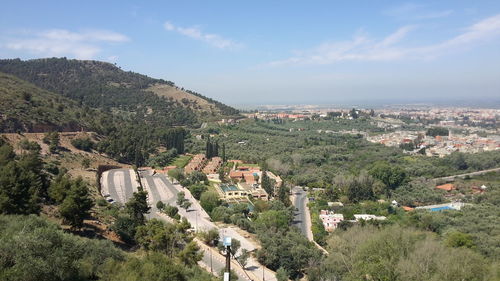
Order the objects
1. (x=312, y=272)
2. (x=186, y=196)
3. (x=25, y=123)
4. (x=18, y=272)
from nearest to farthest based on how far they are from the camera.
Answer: (x=18, y=272) < (x=312, y=272) < (x=186, y=196) < (x=25, y=123)

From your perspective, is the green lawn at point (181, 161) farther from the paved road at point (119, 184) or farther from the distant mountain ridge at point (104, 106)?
the paved road at point (119, 184)

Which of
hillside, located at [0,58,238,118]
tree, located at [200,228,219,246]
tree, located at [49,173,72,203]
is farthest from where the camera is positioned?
hillside, located at [0,58,238,118]

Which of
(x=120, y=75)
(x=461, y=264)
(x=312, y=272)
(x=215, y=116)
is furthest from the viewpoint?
(x=120, y=75)

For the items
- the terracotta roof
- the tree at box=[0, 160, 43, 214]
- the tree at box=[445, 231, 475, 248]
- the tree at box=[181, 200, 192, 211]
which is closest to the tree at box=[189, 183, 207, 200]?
the tree at box=[181, 200, 192, 211]

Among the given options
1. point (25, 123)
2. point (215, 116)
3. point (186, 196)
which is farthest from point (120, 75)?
point (186, 196)

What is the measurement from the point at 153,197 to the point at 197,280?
1902cm

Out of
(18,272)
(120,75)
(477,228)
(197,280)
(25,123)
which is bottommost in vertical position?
(477,228)

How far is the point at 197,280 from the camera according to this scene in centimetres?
1097

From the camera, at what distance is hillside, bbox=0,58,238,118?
245ft

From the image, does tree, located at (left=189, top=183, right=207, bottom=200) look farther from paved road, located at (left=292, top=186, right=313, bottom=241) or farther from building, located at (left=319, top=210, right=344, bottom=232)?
building, located at (left=319, top=210, right=344, bottom=232)

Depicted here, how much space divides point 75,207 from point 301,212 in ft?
63.7

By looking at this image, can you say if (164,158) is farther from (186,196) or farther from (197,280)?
(197,280)

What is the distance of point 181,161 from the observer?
43688 mm

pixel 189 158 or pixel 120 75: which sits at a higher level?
pixel 120 75
